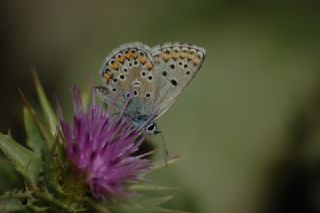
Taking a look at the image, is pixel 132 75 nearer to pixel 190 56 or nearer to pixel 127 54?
pixel 127 54

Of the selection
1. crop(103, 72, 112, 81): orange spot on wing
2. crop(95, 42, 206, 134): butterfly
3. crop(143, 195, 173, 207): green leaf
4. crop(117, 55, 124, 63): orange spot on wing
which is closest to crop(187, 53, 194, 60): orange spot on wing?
crop(95, 42, 206, 134): butterfly

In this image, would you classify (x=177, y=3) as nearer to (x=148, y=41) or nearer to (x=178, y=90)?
(x=148, y=41)

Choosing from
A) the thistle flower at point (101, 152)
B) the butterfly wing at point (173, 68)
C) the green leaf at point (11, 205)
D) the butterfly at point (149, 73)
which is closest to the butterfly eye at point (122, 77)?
the butterfly at point (149, 73)

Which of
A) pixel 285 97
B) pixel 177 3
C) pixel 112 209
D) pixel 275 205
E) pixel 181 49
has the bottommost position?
pixel 275 205

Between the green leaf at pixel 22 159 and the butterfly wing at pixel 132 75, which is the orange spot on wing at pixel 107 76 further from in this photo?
the green leaf at pixel 22 159

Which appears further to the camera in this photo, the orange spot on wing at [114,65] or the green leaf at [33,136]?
the orange spot on wing at [114,65]

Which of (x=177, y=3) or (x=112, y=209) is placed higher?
(x=177, y=3)

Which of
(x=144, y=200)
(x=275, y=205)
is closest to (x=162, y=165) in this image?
(x=144, y=200)
